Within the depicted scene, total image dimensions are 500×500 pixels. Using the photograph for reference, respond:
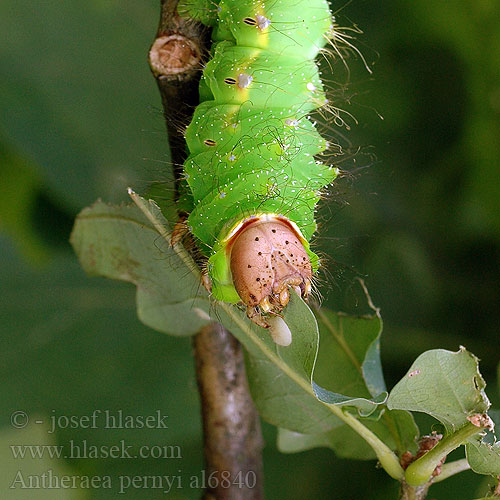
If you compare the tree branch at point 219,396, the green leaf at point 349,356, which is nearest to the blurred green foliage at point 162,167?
the tree branch at point 219,396

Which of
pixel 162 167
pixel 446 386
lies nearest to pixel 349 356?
pixel 446 386

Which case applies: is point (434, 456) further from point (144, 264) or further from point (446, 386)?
point (144, 264)

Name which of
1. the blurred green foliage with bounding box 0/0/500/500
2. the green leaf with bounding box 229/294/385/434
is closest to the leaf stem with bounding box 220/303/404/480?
the green leaf with bounding box 229/294/385/434

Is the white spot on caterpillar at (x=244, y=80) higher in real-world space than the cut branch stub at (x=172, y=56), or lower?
lower

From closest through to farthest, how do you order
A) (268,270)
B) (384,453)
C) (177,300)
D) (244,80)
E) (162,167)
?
(268,270) → (384,453) → (244,80) → (177,300) → (162,167)
